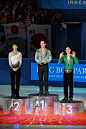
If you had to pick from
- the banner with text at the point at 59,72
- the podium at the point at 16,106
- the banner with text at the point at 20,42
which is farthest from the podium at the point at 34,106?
the banner with text at the point at 20,42

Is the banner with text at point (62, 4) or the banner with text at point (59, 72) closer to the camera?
the banner with text at point (59, 72)

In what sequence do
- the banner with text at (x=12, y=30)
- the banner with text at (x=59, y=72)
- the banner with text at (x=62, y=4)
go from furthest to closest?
the banner with text at (x=62, y=4) → the banner with text at (x=12, y=30) → the banner with text at (x=59, y=72)

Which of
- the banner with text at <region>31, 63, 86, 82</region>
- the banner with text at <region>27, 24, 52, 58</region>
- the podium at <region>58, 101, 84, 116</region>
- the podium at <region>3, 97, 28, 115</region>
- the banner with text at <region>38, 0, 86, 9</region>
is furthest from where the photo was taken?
the banner with text at <region>38, 0, 86, 9</region>

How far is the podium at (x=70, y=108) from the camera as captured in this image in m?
6.36

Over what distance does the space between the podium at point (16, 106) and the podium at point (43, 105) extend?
16 centimetres

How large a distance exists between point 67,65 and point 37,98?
47.4 inches

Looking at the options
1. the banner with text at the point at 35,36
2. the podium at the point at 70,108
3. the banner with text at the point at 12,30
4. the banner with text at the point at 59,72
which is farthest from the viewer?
the banner with text at the point at 12,30

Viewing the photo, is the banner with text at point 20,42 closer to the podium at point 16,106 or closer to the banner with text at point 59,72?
the banner with text at point 59,72

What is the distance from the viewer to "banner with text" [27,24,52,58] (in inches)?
541

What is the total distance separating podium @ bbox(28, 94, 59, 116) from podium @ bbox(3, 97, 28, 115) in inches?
6.5

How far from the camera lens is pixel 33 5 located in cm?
1617

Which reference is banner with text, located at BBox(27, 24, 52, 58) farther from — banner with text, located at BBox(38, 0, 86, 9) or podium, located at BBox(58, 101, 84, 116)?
podium, located at BBox(58, 101, 84, 116)

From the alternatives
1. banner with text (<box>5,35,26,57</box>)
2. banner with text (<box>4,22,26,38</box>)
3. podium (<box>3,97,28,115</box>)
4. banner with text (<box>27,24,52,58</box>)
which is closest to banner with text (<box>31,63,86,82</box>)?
banner with text (<box>27,24,52,58</box>)

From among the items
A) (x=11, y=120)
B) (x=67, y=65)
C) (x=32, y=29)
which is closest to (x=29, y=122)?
(x=11, y=120)
